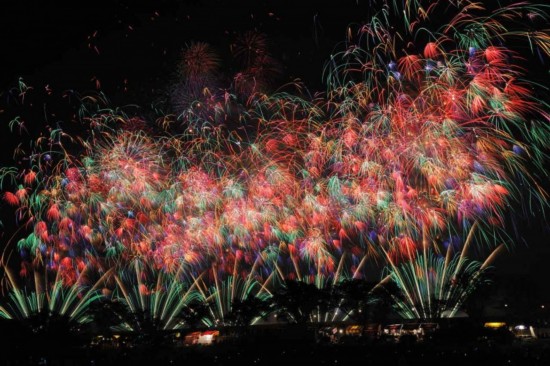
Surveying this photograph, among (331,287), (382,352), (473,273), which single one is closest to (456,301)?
(473,273)

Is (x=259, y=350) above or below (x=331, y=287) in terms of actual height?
below

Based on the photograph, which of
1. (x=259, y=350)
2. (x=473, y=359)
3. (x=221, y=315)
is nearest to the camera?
(x=473, y=359)

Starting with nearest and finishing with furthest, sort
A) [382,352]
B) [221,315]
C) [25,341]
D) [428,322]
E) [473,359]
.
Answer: [25,341] < [473,359] < [382,352] < [428,322] < [221,315]

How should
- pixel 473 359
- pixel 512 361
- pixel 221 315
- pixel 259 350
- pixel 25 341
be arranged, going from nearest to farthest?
pixel 25 341 < pixel 512 361 < pixel 473 359 < pixel 259 350 < pixel 221 315

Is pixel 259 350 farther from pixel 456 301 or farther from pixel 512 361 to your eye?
pixel 456 301

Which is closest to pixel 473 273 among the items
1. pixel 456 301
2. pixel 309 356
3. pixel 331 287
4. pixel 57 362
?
pixel 456 301

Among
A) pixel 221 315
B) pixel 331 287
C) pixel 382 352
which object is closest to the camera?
pixel 382 352

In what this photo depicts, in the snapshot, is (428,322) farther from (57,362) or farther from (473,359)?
(57,362)

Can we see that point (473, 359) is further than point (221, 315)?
No

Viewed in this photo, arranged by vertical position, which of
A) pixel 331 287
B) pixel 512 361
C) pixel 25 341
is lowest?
pixel 512 361
